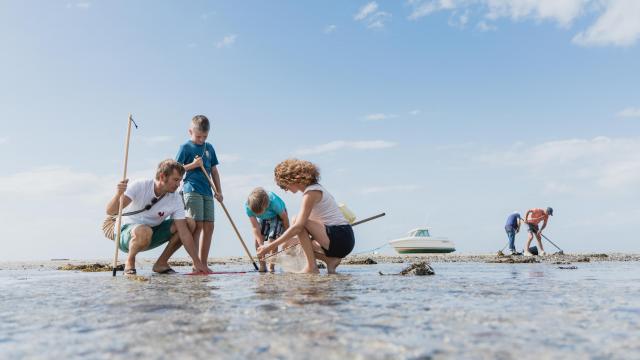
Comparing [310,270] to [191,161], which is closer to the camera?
[310,270]

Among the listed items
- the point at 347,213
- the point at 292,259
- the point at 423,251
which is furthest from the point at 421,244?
the point at 292,259

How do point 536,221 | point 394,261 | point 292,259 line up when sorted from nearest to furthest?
point 292,259 → point 394,261 → point 536,221

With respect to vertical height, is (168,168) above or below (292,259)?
above

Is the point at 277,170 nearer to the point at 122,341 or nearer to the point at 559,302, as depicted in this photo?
the point at 559,302

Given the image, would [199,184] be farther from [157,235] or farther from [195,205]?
[157,235]

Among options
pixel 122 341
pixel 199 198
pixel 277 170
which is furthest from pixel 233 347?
pixel 199 198

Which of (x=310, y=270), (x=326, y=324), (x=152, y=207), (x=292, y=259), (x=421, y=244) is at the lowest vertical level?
(x=326, y=324)

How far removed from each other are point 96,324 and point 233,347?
1.21 meters

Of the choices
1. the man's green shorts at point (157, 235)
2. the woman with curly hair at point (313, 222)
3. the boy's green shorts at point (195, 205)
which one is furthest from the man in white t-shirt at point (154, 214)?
the woman with curly hair at point (313, 222)

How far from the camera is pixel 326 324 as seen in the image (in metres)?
3.01

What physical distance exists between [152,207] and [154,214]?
0.11 meters

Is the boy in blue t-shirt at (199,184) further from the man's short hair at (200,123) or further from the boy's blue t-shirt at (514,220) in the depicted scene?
the boy's blue t-shirt at (514,220)

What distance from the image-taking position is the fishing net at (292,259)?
792 cm

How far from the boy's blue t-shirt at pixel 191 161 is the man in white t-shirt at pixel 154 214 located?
489 millimetres
